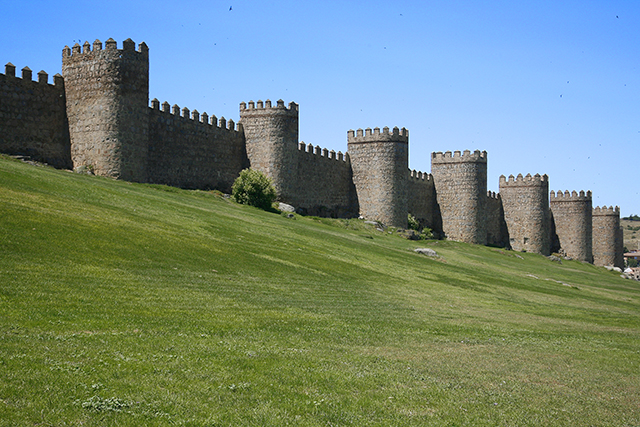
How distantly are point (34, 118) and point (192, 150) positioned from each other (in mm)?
10227

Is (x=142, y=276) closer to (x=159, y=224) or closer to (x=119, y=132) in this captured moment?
(x=159, y=224)

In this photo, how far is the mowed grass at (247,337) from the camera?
7.51 meters

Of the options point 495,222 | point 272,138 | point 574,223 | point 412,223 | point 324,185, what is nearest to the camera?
point 272,138

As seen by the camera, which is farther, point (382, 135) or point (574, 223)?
point (574, 223)

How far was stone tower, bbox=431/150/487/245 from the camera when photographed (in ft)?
198

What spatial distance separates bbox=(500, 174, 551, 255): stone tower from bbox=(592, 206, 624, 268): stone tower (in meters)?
13.1

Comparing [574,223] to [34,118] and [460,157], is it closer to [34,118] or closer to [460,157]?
[460,157]

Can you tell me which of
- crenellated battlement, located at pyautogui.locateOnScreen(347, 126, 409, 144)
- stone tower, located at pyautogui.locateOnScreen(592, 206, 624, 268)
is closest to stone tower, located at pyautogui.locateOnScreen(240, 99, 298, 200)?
crenellated battlement, located at pyautogui.locateOnScreen(347, 126, 409, 144)

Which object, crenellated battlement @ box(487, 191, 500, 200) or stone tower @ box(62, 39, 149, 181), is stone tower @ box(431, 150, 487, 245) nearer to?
crenellated battlement @ box(487, 191, 500, 200)

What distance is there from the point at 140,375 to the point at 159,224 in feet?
45.2

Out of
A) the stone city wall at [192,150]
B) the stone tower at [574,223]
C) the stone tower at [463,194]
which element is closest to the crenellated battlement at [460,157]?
the stone tower at [463,194]

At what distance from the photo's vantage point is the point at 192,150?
130ft

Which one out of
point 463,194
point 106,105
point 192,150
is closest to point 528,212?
point 463,194

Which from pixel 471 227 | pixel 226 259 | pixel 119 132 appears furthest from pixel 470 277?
pixel 471 227
